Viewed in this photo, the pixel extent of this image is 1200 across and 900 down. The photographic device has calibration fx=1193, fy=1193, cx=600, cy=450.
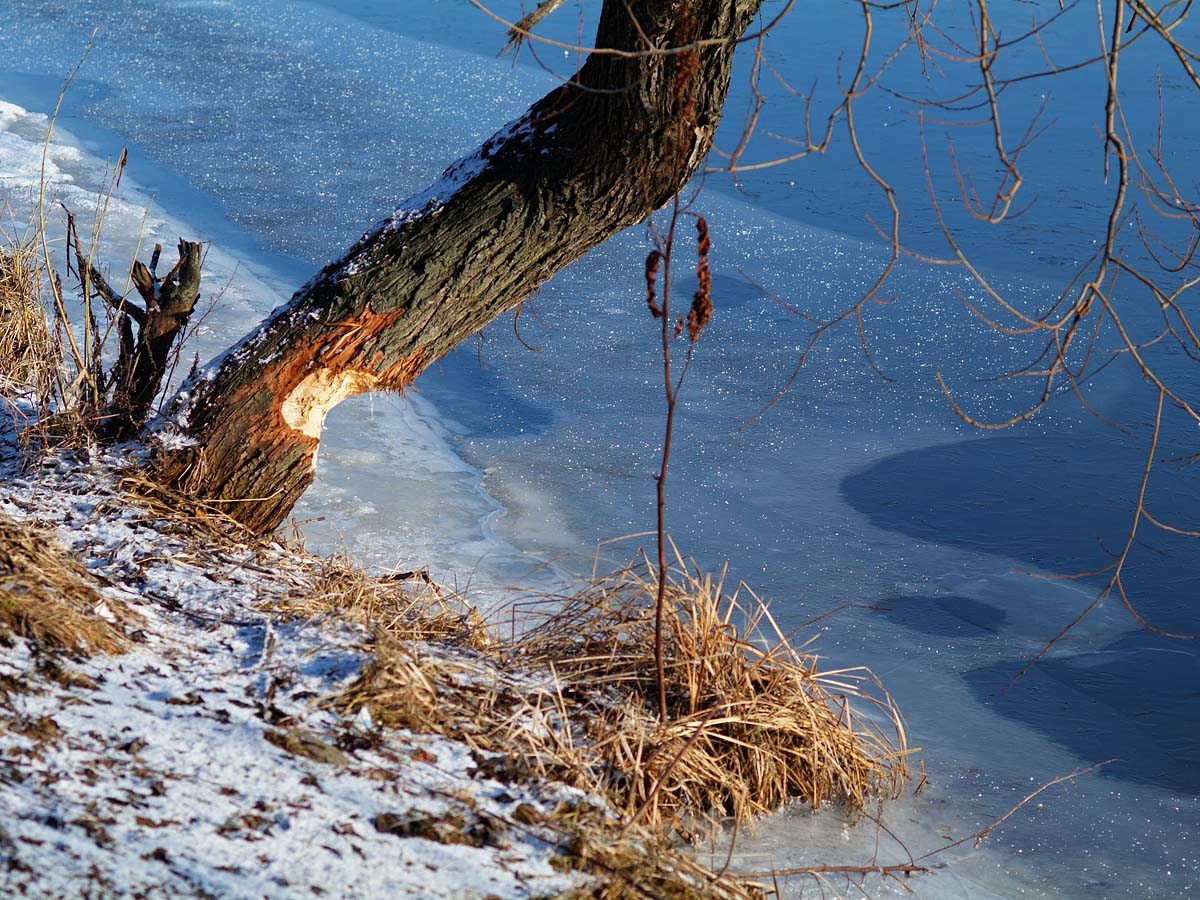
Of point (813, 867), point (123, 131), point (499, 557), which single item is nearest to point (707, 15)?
point (813, 867)

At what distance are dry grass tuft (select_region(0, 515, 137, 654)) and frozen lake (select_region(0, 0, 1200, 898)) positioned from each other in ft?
4.81

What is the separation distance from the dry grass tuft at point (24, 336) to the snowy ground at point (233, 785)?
1351 millimetres

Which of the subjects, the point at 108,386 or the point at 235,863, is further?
the point at 108,386

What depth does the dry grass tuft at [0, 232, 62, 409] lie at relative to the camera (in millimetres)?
3676

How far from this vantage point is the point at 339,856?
1.91 m

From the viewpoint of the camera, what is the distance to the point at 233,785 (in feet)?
6.60

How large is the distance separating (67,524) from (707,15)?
1975 millimetres

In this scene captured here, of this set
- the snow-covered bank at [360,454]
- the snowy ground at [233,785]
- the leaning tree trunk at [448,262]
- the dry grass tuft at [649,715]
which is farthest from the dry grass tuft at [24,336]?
the dry grass tuft at [649,715]

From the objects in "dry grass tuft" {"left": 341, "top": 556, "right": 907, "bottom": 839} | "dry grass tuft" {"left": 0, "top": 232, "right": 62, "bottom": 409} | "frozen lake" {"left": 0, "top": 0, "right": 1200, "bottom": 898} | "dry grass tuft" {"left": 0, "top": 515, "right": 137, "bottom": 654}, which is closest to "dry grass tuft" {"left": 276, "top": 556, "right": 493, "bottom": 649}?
"dry grass tuft" {"left": 341, "top": 556, "right": 907, "bottom": 839}

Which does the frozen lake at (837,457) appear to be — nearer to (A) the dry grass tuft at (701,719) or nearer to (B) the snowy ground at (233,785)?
(A) the dry grass tuft at (701,719)

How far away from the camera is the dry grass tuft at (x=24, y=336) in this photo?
12.1ft

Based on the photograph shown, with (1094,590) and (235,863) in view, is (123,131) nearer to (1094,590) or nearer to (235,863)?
(1094,590)

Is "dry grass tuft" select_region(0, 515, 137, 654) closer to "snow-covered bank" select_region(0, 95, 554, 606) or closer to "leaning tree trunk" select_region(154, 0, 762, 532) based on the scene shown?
"leaning tree trunk" select_region(154, 0, 762, 532)

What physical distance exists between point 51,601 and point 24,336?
2256 millimetres
